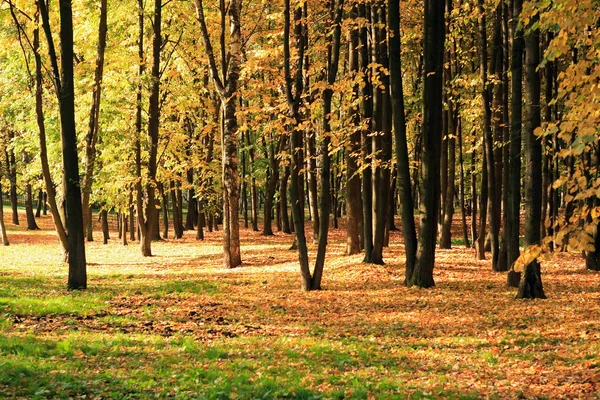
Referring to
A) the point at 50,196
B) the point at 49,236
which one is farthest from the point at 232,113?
the point at 49,236

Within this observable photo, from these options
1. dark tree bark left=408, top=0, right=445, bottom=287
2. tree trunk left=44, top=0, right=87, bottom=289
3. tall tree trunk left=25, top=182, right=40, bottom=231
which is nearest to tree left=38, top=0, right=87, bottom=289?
tree trunk left=44, top=0, right=87, bottom=289

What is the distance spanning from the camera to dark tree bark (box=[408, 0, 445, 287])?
14.5 meters

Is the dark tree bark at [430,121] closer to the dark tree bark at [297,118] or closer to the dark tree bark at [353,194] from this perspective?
the dark tree bark at [297,118]

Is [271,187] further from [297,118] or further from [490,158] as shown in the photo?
[297,118]

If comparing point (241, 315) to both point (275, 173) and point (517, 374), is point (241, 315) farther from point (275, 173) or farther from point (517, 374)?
point (275, 173)

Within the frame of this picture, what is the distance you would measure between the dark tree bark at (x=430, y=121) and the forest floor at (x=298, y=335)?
44.3 inches

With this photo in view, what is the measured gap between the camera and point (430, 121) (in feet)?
48.5

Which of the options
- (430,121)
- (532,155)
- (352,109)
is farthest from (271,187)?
(532,155)

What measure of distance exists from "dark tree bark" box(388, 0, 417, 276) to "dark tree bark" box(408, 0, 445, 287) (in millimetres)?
499

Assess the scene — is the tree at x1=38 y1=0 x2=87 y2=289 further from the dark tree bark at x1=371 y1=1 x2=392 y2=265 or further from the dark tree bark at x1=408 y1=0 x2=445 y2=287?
the dark tree bark at x1=408 y1=0 x2=445 y2=287

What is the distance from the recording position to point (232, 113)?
65.9 feet

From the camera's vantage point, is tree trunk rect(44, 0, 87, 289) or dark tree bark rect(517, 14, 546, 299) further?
tree trunk rect(44, 0, 87, 289)

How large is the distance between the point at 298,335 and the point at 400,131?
6.66 m

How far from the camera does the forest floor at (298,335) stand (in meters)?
7.32
